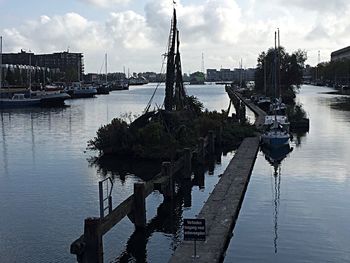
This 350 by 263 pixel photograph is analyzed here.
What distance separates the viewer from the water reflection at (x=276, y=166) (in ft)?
67.2

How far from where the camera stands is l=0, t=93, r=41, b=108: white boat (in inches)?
3890

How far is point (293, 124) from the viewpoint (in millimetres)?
53031

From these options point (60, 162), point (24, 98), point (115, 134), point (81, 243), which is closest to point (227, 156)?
point (115, 134)

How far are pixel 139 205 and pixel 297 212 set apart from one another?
721cm

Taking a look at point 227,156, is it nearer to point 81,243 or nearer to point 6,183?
point 6,183

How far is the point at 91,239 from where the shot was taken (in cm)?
1386

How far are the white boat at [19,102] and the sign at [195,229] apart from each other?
90299 millimetres

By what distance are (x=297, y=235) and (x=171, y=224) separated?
4.87 meters

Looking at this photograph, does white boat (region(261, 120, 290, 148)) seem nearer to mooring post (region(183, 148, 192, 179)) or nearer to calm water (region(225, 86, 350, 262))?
calm water (region(225, 86, 350, 262))

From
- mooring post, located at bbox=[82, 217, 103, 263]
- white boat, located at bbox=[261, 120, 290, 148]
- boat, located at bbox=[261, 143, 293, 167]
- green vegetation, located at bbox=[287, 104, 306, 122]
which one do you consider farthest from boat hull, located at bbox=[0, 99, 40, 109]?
mooring post, located at bbox=[82, 217, 103, 263]

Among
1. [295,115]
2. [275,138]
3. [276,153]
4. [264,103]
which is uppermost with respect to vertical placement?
[264,103]

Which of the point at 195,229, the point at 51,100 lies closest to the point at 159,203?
the point at 195,229

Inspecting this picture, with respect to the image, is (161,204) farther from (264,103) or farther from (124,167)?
(264,103)

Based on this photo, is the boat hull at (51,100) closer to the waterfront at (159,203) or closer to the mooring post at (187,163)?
the waterfront at (159,203)
